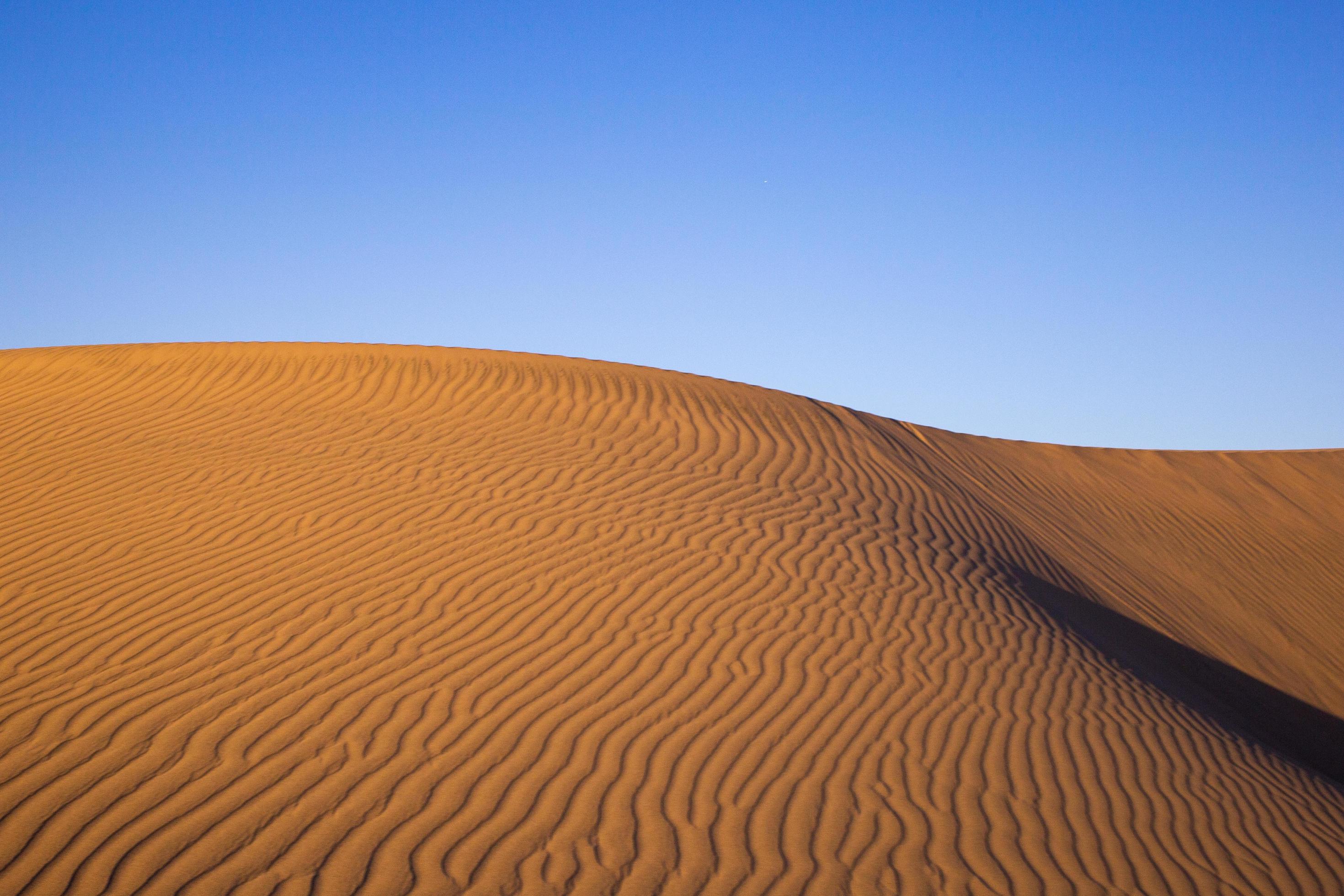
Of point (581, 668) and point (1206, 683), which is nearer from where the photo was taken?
point (581, 668)

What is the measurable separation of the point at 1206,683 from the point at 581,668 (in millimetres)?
6456

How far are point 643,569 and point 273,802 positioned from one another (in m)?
3.60

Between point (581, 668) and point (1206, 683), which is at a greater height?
point (581, 668)

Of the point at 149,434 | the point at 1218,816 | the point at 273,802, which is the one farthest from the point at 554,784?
the point at 149,434

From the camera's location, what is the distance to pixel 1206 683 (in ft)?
28.7

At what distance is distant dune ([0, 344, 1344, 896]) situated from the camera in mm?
4055

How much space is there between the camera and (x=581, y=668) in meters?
5.66

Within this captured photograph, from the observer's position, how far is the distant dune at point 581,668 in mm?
4055

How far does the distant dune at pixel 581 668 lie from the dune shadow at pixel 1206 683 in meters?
0.06

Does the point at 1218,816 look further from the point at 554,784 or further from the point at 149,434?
the point at 149,434

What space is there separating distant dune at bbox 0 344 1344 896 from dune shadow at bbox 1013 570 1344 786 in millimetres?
58

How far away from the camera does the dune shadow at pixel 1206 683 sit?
794 centimetres

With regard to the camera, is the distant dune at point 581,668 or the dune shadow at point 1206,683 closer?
the distant dune at point 581,668

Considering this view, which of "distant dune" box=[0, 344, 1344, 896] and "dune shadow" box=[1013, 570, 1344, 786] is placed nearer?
"distant dune" box=[0, 344, 1344, 896]
